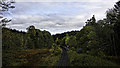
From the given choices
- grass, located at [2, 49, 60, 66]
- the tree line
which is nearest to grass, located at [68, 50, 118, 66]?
the tree line

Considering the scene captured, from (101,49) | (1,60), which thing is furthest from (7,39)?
(101,49)

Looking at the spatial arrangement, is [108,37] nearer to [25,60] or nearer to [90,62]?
[90,62]

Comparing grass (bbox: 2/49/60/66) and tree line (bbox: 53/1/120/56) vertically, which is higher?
tree line (bbox: 53/1/120/56)

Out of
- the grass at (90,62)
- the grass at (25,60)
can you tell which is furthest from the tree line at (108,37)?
the grass at (25,60)

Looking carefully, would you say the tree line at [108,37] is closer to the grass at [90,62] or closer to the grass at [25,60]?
the grass at [90,62]

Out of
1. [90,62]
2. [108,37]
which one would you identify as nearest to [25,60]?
[90,62]

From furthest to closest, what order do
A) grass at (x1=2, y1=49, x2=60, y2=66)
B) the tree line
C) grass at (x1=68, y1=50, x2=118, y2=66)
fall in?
the tree line
grass at (x1=68, y1=50, x2=118, y2=66)
grass at (x1=2, y1=49, x2=60, y2=66)

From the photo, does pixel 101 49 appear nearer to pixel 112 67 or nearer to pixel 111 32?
pixel 111 32

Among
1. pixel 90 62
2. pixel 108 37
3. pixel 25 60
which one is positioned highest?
pixel 108 37

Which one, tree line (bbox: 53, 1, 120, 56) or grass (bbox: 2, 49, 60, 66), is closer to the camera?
grass (bbox: 2, 49, 60, 66)

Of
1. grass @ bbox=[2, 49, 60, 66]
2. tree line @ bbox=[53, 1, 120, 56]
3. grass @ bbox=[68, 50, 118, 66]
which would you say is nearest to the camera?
grass @ bbox=[2, 49, 60, 66]

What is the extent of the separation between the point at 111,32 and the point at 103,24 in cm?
301

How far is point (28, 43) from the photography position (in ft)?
135

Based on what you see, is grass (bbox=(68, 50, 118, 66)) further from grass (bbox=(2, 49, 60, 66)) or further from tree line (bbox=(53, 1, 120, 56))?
grass (bbox=(2, 49, 60, 66))
